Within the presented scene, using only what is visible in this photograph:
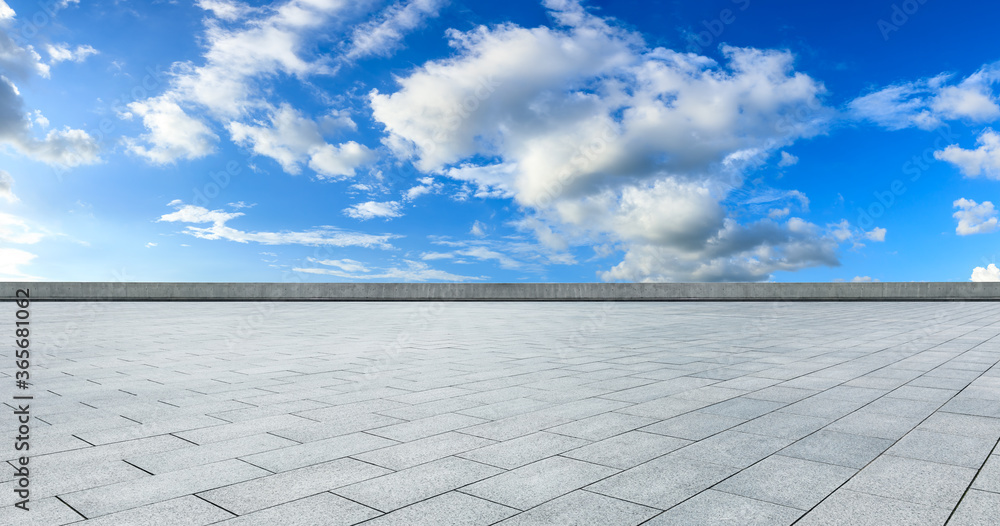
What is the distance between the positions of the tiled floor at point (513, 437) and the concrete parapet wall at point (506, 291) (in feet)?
59.8

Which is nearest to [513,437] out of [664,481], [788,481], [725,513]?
[664,481]

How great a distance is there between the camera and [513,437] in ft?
13.8

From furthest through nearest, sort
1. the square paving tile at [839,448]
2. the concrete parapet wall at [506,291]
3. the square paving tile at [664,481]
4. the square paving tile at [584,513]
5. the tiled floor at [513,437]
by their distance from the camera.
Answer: the concrete parapet wall at [506,291], the square paving tile at [839,448], the square paving tile at [664,481], the tiled floor at [513,437], the square paving tile at [584,513]

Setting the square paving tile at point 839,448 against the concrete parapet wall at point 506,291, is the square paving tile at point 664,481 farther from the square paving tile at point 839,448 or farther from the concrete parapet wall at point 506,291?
the concrete parapet wall at point 506,291

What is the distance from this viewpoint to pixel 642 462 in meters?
3.64

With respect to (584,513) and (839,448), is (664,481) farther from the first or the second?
(839,448)

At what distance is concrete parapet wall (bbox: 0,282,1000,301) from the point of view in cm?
2641

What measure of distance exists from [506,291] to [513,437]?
77.8 feet

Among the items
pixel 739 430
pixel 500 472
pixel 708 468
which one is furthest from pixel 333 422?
pixel 739 430

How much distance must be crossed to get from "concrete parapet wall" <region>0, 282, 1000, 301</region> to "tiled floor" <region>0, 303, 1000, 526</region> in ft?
59.8

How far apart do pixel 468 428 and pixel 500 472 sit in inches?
41.1

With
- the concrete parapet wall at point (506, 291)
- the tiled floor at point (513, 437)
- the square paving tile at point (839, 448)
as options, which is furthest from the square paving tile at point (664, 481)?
the concrete parapet wall at point (506, 291)

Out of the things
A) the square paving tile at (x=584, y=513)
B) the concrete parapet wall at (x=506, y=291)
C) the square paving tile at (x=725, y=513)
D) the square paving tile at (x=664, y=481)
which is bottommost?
the square paving tile at (x=725, y=513)

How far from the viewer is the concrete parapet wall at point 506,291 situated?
2641 cm
